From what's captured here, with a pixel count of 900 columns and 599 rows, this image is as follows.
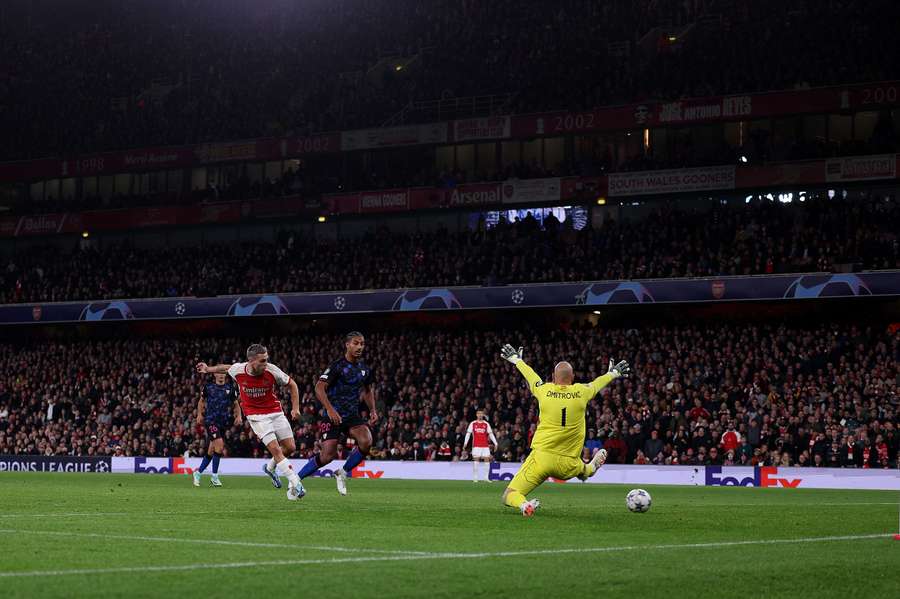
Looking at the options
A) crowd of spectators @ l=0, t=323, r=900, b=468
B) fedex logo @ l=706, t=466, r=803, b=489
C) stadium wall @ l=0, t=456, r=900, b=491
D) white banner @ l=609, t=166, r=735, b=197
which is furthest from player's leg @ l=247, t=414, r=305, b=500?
white banner @ l=609, t=166, r=735, b=197

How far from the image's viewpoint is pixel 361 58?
2589 inches

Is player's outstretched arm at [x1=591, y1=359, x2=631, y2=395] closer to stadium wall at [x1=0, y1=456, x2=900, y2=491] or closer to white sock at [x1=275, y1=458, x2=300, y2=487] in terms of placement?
white sock at [x1=275, y1=458, x2=300, y2=487]

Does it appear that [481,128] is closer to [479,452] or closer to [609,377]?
[479,452]

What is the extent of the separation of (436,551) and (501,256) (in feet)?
137

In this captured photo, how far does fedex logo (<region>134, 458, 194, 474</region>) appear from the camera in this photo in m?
45.8

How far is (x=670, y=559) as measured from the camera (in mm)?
11555

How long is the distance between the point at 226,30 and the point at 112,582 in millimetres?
64769

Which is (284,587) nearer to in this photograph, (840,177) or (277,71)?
(840,177)

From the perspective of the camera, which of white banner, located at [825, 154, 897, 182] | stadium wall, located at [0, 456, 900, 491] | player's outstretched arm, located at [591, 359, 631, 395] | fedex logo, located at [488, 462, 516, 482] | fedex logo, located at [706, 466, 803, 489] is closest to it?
player's outstretched arm, located at [591, 359, 631, 395]

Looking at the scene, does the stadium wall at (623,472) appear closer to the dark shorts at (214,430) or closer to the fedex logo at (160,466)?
the fedex logo at (160,466)

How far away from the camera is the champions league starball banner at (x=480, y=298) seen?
44594mm

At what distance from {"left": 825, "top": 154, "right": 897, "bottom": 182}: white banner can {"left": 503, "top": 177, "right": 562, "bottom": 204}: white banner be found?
11.5m

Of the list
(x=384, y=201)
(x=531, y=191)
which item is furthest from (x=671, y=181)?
(x=384, y=201)

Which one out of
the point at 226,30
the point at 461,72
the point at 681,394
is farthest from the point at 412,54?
the point at 681,394
